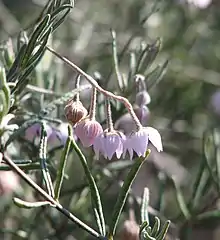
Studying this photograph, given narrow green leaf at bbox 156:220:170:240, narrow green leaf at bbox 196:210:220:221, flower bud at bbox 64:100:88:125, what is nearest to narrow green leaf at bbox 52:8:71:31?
flower bud at bbox 64:100:88:125

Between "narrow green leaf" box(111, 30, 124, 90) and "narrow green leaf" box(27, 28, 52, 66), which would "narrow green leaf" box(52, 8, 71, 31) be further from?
"narrow green leaf" box(111, 30, 124, 90)

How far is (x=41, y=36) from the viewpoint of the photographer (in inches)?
44.5

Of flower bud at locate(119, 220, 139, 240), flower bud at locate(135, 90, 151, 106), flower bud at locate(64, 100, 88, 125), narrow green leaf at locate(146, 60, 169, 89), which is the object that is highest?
narrow green leaf at locate(146, 60, 169, 89)

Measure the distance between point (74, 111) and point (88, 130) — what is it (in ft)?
0.13

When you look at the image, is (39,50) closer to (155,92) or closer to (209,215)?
(209,215)

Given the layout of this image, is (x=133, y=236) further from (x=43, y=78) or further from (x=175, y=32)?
(x=175, y=32)

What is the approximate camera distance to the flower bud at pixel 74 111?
120 centimetres

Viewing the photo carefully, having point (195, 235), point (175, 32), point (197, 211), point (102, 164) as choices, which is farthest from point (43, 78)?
point (195, 235)

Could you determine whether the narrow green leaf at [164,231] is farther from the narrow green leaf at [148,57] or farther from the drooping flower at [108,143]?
the narrow green leaf at [148,57]

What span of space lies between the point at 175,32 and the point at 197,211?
94 cm

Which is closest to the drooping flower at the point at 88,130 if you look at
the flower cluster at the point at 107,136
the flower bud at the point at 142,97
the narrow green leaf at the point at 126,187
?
the flower cluster at the point at 107,136

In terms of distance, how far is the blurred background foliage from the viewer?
1651 mm

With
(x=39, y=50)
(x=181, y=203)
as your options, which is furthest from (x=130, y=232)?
(x=39, y=50)

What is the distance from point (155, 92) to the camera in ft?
7.27
